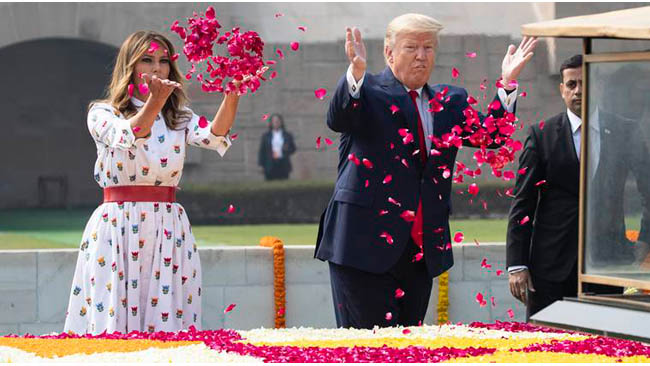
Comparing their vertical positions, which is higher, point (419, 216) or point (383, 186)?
point (383, 186)

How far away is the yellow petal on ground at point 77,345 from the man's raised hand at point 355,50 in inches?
45.8

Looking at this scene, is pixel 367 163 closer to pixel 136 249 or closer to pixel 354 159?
pixel 354 159

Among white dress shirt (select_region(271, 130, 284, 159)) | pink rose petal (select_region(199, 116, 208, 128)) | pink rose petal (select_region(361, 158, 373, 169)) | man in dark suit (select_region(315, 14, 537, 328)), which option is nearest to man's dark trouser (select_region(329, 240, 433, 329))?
man in dark suit (select_region(315, 14, 537, 328))

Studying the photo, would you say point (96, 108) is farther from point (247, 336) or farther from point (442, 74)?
point (442, 74)

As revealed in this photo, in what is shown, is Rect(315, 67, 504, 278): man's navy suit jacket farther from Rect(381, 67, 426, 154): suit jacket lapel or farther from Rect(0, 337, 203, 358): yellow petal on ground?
Rect(0, 337, 203, 358): yellow petal on ground

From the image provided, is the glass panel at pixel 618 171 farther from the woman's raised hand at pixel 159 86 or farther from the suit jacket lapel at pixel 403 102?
the woman's raised hand at pixel 159 86

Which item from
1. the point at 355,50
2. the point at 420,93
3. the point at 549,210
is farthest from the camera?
the point at 549,210

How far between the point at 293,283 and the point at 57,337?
294 centimetres

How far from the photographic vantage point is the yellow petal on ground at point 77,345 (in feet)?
12.6

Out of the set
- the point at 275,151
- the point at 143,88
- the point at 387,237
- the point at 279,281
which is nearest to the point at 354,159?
the point at 387,237

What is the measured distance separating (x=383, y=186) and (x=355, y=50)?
538mm

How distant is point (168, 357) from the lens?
371 cm

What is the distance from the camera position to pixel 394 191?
4934 millimetres

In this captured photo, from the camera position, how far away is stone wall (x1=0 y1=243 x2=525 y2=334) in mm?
6918
